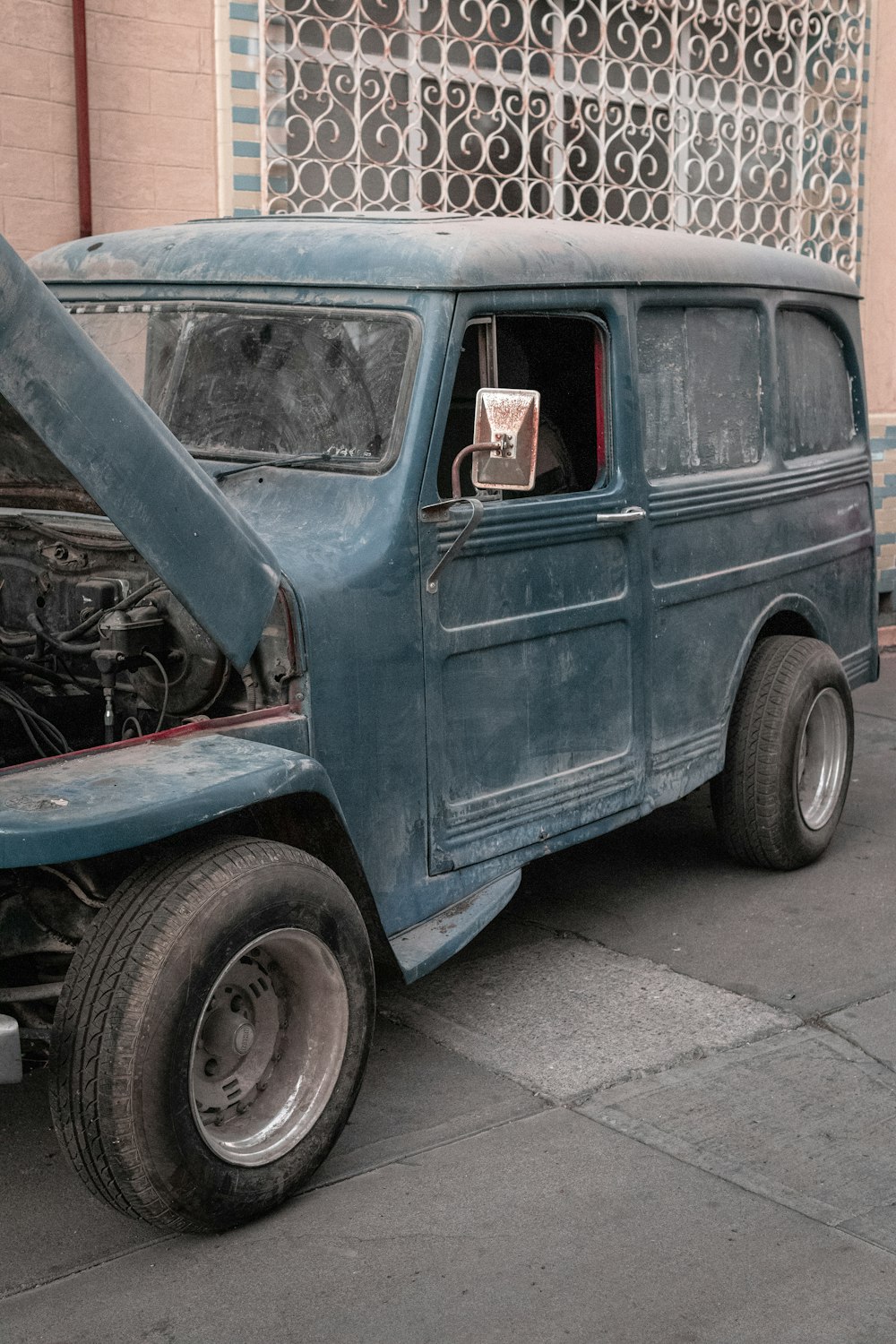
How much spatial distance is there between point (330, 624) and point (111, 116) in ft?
14.5

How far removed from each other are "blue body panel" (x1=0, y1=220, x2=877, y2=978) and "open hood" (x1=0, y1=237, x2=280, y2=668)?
0.08 meters

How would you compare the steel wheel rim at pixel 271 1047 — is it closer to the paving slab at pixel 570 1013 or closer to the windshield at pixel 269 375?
the paving slab at pixel 570 1013

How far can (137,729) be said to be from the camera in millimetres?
3740

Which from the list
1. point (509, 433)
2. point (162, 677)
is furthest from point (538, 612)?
point (162, 677)

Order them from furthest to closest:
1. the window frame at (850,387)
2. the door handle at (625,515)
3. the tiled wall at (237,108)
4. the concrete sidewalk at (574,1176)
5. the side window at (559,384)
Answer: the tiled wall at (237,108) < the window frame at (850,387) < the door handle at (625,515) < the side window at (559,384) < the concrete sidewalk at (574,1176)

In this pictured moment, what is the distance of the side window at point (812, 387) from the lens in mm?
5695

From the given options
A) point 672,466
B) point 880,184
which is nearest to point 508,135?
point 880,184

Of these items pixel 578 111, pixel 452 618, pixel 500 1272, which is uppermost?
pixel 578 111

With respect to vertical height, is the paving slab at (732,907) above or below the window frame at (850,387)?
below

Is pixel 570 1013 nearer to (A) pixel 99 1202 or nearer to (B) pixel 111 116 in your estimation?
(A) pixel 99 1202

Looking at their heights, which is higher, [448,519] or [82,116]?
[82,116]

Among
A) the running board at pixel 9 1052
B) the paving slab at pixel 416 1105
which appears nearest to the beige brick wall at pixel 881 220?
the paving slab at pixel 416 1105

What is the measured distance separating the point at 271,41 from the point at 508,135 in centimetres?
166

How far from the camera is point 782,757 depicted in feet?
17.7
